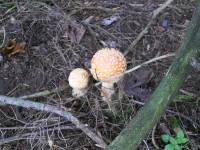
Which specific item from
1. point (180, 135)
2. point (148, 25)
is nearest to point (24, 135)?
point (180, 135)

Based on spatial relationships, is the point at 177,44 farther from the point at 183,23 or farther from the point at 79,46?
the point at 79,46

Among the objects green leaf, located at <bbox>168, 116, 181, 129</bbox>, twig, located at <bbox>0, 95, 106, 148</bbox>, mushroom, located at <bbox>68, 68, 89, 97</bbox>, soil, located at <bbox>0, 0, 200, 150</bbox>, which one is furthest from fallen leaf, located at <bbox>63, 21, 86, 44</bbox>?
green leaf, located at <bbox>168, 116, 181, 129</bbox>

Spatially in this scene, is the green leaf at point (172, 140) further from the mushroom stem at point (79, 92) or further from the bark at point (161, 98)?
the mushroom stem at point (79, 92)

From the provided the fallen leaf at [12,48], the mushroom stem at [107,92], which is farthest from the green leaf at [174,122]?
the fallen leaf at [12,48]

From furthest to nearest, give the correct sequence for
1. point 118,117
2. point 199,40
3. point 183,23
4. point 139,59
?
point 183,23 → point 139,59 → point 118,117 → point 199,40

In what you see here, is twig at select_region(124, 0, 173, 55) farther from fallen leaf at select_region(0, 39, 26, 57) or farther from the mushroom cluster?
fallen leaf at select_region(0, 39, 26, 57)

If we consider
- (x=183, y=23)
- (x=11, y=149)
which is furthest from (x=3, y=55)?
(x=183, y=23)
